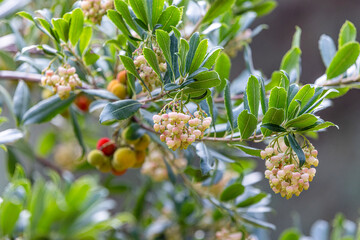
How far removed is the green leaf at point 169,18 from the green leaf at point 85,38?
0.19 m

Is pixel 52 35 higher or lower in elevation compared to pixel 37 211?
higher

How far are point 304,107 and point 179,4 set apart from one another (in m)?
0.31

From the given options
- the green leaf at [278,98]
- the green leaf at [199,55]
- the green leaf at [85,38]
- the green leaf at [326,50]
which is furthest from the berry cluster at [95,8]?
the green leaf at [326,50]

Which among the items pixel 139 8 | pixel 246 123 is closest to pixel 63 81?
pixel 139 8

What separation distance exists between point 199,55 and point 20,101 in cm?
50

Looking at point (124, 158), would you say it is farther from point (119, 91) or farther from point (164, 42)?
point (164, 42)

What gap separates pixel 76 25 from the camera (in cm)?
70

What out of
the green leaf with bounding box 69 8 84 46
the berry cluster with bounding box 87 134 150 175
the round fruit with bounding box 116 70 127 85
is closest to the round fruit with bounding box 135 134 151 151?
the berry cluster with bounding box 87 134 150 175

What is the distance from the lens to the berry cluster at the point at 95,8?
2.35ft

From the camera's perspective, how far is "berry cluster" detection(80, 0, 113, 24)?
28.2 inches

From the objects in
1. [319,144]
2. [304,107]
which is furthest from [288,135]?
[319,144]

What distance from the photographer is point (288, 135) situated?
0.58 meters

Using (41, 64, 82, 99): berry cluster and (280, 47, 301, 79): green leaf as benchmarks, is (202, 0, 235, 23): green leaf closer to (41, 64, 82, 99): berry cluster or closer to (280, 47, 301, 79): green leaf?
(280, 47, 301, 79): green leaf

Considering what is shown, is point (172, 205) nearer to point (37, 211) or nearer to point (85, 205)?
point (85, 205)
